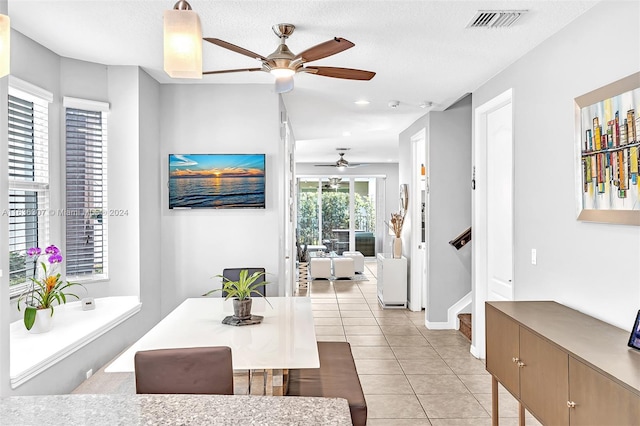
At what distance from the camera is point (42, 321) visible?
3.13 meters

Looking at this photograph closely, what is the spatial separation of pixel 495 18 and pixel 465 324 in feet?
11.6

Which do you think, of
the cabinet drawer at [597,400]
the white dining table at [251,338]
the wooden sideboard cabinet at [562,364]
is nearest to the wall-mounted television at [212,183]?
the white dining table at [251,338]

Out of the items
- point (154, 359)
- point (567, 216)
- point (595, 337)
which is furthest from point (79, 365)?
point (567, 216)

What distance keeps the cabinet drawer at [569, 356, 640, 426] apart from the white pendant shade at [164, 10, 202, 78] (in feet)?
5.90

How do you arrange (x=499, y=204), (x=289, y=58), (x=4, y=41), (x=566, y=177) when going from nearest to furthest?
(x=4, y=41) → (x=289, y=58) → (x=566, y=177) → (x=499, y=204)

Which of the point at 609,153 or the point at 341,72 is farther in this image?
the point at 341,72

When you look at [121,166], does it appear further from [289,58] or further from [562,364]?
[562,364]

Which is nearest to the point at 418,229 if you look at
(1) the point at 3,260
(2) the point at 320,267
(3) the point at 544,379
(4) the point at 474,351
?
(4) the point at 474,351

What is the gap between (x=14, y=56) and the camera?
308 cm

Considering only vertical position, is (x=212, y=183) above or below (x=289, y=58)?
below

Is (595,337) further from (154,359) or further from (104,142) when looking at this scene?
(104,142)

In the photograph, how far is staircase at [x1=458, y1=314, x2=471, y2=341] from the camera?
17.2 ft

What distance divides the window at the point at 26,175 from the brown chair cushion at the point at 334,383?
2084 mm

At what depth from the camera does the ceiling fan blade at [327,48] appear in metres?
2.34
